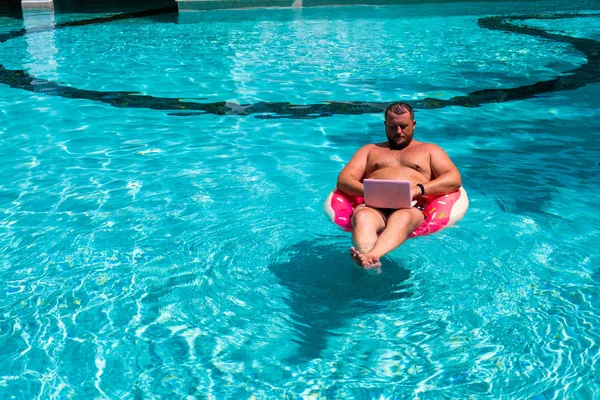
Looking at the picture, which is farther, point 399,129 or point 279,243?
point 279,243

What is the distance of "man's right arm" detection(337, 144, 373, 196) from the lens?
15.2 ft

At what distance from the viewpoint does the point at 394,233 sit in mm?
3979

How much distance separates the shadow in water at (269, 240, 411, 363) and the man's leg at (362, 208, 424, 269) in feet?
1.30

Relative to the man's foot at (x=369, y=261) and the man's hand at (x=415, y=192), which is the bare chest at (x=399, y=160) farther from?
the man's foot at (x=369, y=261)

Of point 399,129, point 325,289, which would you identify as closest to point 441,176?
point 399,129

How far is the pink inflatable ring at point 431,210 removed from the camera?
4.36 m

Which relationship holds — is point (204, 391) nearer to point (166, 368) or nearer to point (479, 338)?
point (166, 368)

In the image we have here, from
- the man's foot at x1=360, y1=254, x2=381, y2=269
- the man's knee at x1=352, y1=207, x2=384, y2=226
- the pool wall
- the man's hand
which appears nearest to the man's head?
the man's hand

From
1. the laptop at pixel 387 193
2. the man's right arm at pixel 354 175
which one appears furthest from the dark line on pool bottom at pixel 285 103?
the laptop at pixel 387 193

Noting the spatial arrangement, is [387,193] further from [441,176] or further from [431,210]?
[441,176]

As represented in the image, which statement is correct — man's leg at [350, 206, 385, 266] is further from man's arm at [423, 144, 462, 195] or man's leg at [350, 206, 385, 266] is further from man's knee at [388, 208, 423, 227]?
man's arm at [423, 144, 462, 195]

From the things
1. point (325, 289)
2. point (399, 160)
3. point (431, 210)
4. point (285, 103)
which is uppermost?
point (399, 160)

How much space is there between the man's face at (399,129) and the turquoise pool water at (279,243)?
751mm

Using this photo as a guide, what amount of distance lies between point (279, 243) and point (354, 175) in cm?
75
